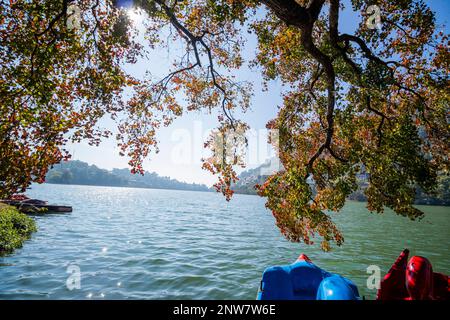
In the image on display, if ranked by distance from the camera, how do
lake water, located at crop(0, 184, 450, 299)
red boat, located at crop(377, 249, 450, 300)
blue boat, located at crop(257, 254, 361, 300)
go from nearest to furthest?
red boat, located at crop(377, 249, 450, 300)
blue boat, located at crop(257, 254, 361, 300)
lake water, located at crop(0, 184, 450, 299)

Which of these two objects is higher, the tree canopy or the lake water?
the tree canopy

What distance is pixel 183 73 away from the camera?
1405 cm

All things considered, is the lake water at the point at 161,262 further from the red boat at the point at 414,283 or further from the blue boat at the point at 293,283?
the red boat at the point at 414,283

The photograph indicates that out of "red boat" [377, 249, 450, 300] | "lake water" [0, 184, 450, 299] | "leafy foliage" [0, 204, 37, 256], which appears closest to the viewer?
"red boat" [377, 249, 450, 300]

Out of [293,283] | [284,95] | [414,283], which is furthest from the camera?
[284,95]

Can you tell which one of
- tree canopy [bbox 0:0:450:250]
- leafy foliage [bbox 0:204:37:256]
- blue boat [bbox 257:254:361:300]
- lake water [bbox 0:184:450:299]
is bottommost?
lake water [bbox 0:184:450:299]

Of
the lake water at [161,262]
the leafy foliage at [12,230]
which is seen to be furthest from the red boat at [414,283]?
the leafy foliage at [12,230]

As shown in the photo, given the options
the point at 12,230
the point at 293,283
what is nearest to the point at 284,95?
the point at 293,283

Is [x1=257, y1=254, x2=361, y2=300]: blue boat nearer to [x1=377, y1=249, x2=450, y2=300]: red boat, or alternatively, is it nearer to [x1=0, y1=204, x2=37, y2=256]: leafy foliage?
[x1=377, y1=249, x2=450, y2=300]: red boat

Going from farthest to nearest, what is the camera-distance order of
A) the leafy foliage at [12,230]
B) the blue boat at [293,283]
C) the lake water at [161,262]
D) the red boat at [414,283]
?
1. the leafy foliage at [12,230]
2. the lake water at [161,262]
3. the blue boat at [293,283]
4. the red boat at [414,283]

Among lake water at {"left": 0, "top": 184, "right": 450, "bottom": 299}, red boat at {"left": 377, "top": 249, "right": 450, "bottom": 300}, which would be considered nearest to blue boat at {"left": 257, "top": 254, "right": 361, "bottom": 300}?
red boat at {"left": 377, "top": 249, "right": 450, "bottom": 300}

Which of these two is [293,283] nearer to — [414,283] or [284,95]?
[414,283]

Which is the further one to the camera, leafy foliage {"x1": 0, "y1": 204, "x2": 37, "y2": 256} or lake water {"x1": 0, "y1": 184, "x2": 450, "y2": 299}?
leafy foliage {"x1": 0, "y1": 204, "x2": 37, "y2": 256}
